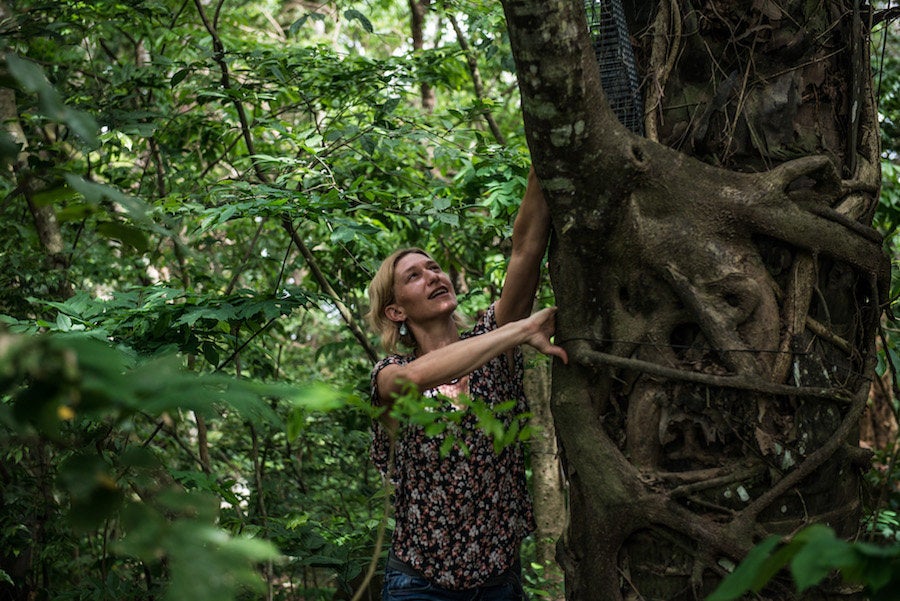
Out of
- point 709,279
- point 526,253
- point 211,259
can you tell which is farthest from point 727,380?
point 211,259

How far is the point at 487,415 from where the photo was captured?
4.83 ft

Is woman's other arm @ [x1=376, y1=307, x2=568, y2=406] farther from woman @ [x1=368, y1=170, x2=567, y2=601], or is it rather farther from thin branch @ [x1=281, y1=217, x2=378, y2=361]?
thin branch @ [x1=281, y1=217, x2=378, y2=361]

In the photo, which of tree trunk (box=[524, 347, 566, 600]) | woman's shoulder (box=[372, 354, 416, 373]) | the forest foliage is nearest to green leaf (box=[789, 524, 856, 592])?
the forest foliage

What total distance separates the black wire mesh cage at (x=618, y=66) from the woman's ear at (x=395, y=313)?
1.09m

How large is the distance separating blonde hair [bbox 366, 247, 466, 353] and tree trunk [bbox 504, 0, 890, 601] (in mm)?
1007

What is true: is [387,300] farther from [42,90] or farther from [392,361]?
[42,90]

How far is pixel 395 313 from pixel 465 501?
71 cm

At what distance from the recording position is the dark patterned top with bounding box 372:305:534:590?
2.52 meters

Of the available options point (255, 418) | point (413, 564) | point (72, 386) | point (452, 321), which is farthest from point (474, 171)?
point (72, 386)

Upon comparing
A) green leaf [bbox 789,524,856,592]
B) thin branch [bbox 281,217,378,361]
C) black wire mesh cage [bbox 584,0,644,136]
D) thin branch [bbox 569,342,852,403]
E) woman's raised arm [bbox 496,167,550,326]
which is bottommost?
green leaf [bbox 789,524,856,592]

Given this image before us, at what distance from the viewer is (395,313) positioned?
291 cm

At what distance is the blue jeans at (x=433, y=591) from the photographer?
2535 millimetres

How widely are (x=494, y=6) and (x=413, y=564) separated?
307 cm

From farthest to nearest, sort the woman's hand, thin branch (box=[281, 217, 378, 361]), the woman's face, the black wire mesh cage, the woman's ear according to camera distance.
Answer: thin branch (box=[281, 217, 378, 361]) < the woman's ear < the woman's face < the woman's hand < the black wire mesh cage
